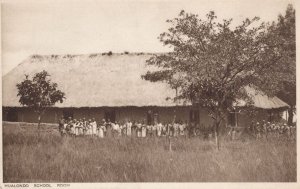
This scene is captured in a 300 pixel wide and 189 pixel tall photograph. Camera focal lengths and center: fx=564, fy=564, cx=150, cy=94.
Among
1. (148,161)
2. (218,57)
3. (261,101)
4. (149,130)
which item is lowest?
(148,161)

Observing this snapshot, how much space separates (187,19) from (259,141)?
1.32 meters

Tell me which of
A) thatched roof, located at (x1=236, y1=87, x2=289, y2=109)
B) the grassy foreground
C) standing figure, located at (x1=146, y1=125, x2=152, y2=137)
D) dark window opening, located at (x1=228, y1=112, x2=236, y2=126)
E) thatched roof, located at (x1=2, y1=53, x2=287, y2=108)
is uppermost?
thatched roof, located at (x1=2, y1=53, x2=287, y2=108)

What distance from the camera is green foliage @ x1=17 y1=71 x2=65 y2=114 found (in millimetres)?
5511

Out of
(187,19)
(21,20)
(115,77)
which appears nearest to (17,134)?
(21,20)

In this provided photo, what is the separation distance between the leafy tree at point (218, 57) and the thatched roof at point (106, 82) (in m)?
0.39

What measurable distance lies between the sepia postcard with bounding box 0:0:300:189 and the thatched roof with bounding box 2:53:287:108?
8 cm

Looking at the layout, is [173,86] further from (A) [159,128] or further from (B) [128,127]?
(B) [128,127]

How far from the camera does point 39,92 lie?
18.5 feet

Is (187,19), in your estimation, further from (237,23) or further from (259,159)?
(259,159)

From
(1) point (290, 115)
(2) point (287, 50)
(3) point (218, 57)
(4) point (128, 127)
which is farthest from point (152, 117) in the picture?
(2) point (287, 50)

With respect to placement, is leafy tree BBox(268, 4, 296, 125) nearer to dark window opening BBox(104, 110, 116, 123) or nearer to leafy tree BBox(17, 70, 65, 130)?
dark window opening BBox(104, 110, 116, 123)

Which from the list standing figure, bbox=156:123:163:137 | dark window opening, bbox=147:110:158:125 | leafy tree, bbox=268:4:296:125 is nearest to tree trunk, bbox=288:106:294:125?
leafy tree, bbox=268:4:296:125

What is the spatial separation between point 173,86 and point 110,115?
96cm

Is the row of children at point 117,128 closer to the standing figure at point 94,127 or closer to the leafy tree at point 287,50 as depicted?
the standing figure at point 94,127
